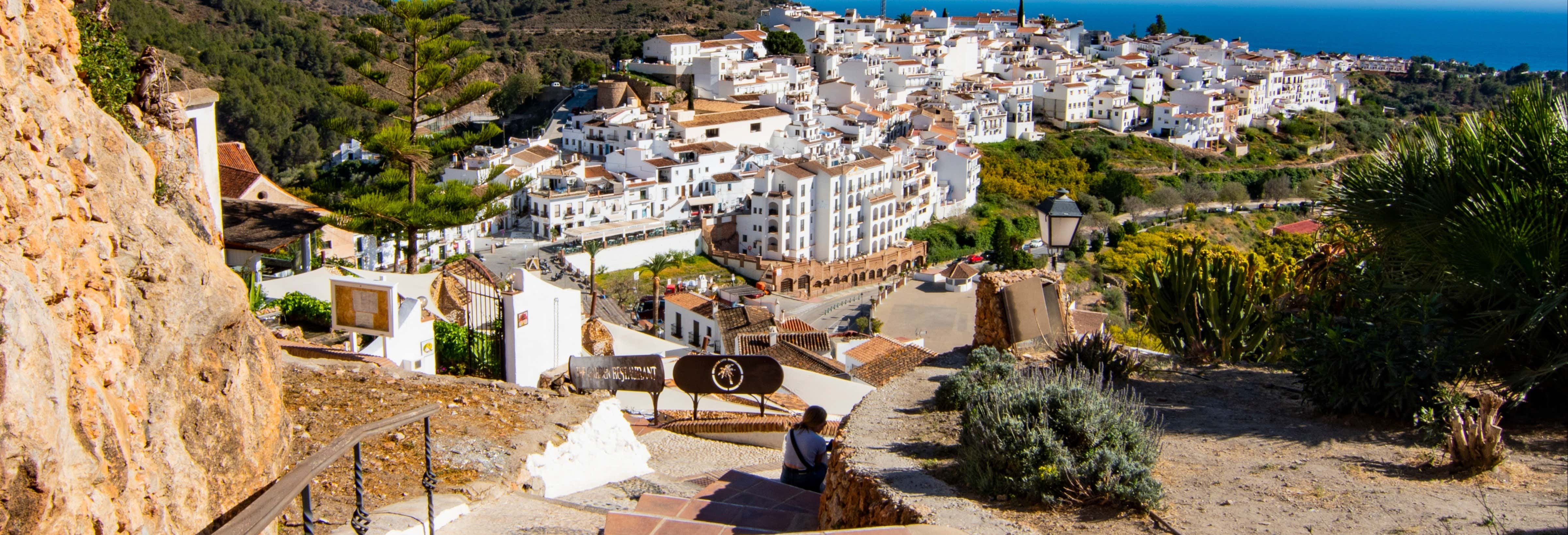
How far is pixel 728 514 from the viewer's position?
196 inches

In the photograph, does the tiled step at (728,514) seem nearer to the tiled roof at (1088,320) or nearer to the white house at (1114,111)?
the tiled roof at (1088,320)

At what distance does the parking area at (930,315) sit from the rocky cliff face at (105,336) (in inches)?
1037

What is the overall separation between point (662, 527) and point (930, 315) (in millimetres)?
33025

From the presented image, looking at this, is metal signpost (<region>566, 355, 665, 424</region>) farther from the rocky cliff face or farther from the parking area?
the parking area

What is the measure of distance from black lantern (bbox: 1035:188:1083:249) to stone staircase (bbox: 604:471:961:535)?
2.26m

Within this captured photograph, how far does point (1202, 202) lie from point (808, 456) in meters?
55.3

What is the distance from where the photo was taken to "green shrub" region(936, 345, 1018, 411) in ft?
18.9

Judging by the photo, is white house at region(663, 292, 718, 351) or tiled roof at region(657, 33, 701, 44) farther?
tiled roof at region(657, 33, 701, 44)

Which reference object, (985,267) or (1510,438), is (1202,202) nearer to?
(985,267)

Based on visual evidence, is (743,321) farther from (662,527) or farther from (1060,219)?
(662,527)

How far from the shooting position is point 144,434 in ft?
11.6

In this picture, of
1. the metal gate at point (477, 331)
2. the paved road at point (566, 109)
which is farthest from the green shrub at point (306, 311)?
the paved road at point (566, 109)

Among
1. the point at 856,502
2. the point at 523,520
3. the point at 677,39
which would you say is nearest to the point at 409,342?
the point at 523,520

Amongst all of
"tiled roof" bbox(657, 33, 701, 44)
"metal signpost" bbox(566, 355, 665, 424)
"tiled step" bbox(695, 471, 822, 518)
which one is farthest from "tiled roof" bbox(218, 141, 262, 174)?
"tiled roof" bbox(657, 33, 701, 44)
